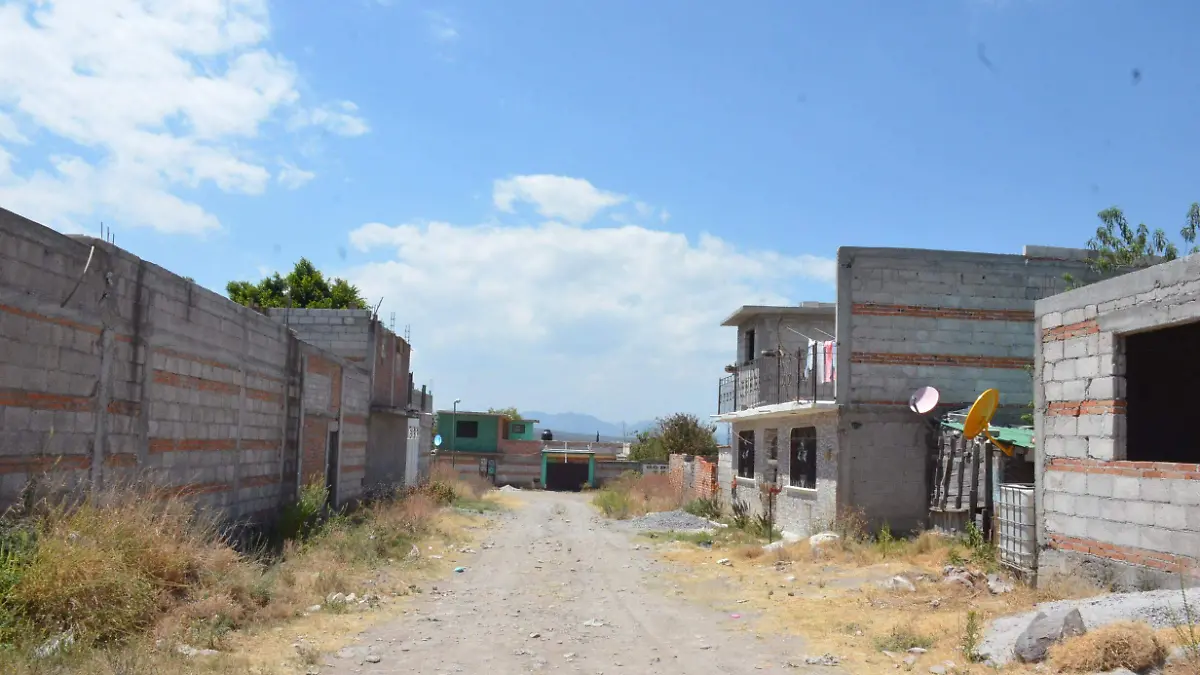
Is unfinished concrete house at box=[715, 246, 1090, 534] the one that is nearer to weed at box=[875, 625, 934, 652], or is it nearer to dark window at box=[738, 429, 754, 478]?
dark window at box=[738, 429, 754, 478]

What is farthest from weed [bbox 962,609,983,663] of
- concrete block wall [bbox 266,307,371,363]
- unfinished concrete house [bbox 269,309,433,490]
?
concrete block wall [bbox 266,307,371,363]

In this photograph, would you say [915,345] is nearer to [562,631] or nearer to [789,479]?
[789,479]

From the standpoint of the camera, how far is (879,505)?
56.5ft

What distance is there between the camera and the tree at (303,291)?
144ft

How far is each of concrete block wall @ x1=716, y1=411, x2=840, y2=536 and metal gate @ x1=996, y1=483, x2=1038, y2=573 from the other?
541cm

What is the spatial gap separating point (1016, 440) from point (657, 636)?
25.1 ft

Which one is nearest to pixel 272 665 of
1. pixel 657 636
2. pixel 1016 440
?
pixel 657 636

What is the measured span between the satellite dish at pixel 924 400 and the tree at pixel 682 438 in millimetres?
24267

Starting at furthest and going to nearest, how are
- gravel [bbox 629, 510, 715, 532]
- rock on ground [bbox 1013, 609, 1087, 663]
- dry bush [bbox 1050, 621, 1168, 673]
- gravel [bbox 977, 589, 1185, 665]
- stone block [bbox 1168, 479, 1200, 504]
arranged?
gravel [bbox 629, 510, 715, 532] → stone block [bbox 1168, 479, 1200, 504] → gravel [bbox 977, 589, 1185, 665] → rock on ground [bbox 1013, 609, 1087, 663] → dry bush [bbox 1050, 621, 1168, 673]

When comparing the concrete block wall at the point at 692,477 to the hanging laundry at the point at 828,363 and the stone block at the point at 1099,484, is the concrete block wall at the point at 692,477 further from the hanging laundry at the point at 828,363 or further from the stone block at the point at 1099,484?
the stone block at the point at 1099,484

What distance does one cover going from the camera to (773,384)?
77.5 ft

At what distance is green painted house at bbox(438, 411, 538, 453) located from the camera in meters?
54.2

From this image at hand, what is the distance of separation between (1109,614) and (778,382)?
1300 cm

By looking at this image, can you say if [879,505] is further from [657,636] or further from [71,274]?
[71,274]
